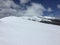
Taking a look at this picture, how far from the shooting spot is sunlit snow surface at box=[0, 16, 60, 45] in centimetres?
204

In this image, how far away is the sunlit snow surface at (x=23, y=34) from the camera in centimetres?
204

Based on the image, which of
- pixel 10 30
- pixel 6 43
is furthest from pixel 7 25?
pixel 6 43

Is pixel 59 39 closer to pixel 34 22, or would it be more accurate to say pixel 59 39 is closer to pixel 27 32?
pixel 27 32

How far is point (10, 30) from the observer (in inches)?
97.3

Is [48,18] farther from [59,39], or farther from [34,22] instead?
[59,39]

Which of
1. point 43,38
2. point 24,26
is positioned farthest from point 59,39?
point 24,26

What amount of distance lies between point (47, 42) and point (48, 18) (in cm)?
100

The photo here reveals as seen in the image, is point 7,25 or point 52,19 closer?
point 7,25

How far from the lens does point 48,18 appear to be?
9.76ft

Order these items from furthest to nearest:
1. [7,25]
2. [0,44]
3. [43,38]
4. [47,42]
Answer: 1. [7,25]
2. [43,38]
3. [47,42]
4. [0,44]

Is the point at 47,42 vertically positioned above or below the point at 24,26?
below

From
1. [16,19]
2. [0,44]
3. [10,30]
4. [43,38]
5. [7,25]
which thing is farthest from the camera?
[16,19]

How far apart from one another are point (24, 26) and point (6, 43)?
944mm

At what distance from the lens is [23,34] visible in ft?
7.73
